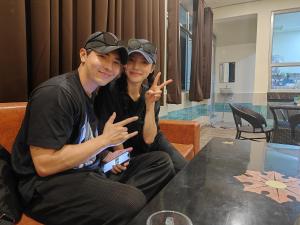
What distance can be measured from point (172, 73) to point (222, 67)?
3.55 meters

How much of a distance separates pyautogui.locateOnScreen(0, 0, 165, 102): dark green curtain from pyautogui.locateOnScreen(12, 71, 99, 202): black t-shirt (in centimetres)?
43

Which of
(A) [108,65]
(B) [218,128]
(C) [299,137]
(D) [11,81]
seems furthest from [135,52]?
(B) [218,128]

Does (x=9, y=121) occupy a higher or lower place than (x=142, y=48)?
lower

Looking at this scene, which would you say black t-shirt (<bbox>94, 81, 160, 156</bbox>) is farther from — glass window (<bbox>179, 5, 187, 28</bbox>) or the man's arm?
glass window (<bbox>179, 5, 187, 28</bbox>)

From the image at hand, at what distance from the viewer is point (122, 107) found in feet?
5.43

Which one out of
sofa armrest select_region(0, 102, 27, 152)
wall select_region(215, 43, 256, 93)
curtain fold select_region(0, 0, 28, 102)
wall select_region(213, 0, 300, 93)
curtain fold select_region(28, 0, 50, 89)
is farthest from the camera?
wall select_region(215, 43, 256, 93)

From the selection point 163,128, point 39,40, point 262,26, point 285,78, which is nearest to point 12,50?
point 39,40

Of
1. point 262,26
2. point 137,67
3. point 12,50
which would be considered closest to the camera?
point 12,50

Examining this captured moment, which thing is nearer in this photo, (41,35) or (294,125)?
(41,35)

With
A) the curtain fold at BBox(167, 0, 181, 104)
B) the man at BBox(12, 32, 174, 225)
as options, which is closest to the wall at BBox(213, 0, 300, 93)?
the curtain fold at BBox(167, 0, 181, 104)

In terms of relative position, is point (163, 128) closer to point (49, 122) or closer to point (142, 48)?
point (142, 48)

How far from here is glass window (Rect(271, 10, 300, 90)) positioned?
201 inches

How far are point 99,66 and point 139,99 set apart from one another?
1.94 feet

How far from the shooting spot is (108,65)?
1.17 meters
